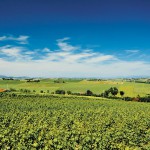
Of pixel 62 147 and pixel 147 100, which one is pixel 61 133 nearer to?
pixel 62 147

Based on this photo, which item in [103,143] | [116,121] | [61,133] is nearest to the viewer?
[103,143]

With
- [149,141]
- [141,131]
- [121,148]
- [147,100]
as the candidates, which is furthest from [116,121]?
[147,100]

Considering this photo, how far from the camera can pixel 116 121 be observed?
30.5 metres

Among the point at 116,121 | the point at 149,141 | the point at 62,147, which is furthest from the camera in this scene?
the point at 116,121

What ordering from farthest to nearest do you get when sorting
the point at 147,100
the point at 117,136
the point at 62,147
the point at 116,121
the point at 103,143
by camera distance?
the point at 147,100 < the point at 116,121 < the point at 117,136 < the point at 103,143 < the point at 62,147

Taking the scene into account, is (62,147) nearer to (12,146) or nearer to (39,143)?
(39,143)

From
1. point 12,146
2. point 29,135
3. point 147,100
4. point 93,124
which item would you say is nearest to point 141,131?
point 93,124

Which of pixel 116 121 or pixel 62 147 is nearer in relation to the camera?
pixel 62 147

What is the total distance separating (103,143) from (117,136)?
4508 millimetres

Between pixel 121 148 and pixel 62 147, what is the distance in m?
3.68

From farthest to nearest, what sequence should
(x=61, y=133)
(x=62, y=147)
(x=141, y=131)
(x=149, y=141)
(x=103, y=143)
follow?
(x=141, y=131)
(x=149, y=141)
(x=61, y=133)
(x=103, y=143)
(x=62, y=147)

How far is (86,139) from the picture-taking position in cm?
1788

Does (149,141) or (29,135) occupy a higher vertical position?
(29,135)

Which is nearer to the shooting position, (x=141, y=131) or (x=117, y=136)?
(x=117, y=136)
